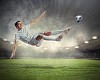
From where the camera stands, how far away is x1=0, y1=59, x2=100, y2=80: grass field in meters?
4.98

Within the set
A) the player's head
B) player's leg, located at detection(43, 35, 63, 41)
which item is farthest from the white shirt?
player's leg, located at detection(43, 35, 63, 41)

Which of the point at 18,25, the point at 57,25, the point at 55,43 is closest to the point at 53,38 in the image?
the point at 55,43

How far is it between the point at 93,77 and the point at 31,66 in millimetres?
1299

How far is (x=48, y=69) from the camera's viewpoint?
5.03 meters

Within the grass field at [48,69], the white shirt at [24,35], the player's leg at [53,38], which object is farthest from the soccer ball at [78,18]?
the white shirt at [24,35]

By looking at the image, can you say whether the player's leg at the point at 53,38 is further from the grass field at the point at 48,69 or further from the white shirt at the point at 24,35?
the grass field at the point at 48,69

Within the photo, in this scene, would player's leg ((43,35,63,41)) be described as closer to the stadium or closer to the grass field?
the stadium

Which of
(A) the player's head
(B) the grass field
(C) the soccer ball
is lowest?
(B) the grass field

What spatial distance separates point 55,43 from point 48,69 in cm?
58

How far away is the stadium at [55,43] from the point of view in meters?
5.04

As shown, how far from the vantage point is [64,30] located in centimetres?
518

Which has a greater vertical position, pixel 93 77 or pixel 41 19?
pixel 41 19

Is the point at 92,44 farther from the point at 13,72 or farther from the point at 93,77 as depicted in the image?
the point at 13,72

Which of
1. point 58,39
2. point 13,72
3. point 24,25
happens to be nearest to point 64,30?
point 58,39
